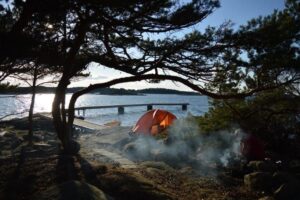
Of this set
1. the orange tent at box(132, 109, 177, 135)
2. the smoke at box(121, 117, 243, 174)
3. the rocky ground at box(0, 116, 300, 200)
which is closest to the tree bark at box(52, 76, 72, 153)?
the rocky ground at box(0, 116, 300, 200)

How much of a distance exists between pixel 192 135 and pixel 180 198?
7.44 m

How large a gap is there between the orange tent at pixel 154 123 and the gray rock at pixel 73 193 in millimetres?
14376

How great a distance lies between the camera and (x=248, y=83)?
1252cm

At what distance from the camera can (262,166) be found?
10742 millimetres

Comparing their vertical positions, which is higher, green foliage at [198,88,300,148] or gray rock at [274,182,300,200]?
green foliage at [198,88,300,148]

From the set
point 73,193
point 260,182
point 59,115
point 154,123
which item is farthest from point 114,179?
point 154,123

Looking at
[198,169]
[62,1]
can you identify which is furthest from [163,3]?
[198,169]

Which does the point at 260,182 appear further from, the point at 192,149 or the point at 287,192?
the point at 192,149

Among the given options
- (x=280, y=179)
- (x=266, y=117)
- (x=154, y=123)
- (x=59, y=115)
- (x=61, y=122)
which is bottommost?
(x=280, y=179)

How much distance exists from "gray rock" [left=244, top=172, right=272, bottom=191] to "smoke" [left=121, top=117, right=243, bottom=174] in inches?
64.8

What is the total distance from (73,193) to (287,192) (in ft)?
17.8

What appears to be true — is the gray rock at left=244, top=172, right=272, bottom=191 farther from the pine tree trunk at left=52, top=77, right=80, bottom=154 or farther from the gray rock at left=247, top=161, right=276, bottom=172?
the pine tree trunk at left=52, top=77, right=80, bottom=154

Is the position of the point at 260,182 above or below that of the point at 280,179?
below

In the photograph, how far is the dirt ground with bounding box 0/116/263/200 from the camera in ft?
23.0
